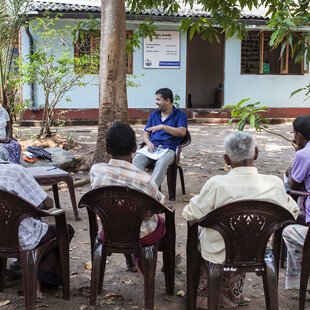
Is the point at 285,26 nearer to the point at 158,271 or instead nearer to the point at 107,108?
the point at 158,271

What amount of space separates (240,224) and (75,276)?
1.66 m

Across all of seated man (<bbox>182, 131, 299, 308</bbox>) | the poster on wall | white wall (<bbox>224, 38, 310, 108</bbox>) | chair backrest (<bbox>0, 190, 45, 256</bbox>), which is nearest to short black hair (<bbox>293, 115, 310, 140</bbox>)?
seated man (<bbox>182, 131, 299, 308</bbox>)

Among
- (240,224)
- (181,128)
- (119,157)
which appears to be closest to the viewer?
(240,224)

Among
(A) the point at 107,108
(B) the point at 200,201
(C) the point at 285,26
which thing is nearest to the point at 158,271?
(B) the point at 200,201

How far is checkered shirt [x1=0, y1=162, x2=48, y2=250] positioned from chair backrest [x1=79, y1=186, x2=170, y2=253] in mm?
327

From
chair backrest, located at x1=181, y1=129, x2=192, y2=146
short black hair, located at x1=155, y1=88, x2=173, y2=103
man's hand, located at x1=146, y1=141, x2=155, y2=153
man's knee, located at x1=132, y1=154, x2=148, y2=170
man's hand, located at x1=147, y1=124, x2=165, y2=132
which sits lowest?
man's knee, located at x1=132, y1=154, x2=148, y2=170

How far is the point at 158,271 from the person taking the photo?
13.9 ft

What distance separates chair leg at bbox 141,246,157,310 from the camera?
10.9ft

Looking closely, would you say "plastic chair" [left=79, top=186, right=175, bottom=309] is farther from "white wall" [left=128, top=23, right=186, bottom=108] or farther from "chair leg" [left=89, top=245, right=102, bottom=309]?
"white wall" [left=128, top=23, right=186, bottom=108]

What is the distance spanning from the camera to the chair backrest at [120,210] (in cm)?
329

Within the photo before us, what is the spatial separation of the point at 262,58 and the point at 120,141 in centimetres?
1263

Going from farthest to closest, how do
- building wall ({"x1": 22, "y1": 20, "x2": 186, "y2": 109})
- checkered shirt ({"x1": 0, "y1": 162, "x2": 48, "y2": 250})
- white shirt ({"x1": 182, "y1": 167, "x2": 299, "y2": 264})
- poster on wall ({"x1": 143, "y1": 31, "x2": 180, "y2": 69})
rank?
poster on wall ({"x1": 143, "y1": 31, "x2": 180, "y2": 69}), building wall ({"x1": 22, "y1": 20, "x2": 186, "y2": 109}), checkered shirt ({"x1": 0, "y1": 162, "x2": 48, "y2": 250}), white shirt ({"x1": 182, "y1": 167, "x2": 299, "y2": 264})

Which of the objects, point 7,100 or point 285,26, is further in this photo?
point 7,100

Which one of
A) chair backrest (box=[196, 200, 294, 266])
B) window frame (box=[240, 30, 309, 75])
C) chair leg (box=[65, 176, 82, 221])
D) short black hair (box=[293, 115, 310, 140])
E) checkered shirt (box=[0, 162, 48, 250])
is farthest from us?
window frame (box=[240, 30, 309, 75])
